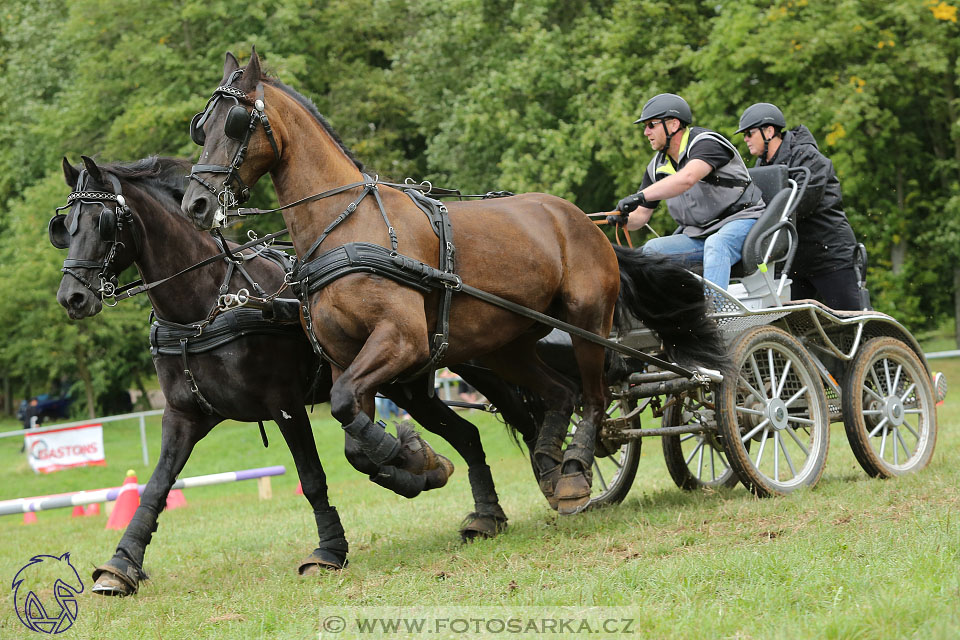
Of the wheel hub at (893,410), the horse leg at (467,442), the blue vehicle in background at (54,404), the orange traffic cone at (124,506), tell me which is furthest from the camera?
the blue vehicle in background at (54,404)

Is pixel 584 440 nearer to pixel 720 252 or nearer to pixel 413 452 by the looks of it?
pixel 413 452

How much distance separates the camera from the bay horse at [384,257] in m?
5.10

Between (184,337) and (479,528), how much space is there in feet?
6.83

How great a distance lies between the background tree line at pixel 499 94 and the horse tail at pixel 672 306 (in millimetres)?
12870

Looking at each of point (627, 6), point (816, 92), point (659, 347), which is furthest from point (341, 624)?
point (627, 6)

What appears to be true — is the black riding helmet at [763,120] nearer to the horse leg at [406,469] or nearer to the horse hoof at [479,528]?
the horse hoof at [479,528]

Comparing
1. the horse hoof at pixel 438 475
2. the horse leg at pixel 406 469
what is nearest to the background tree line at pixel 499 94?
the horse hoof at pixel 438 475

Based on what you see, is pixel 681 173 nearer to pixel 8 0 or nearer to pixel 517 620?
pixel 517 620

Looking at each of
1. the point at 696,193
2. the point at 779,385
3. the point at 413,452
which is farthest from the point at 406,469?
the point at 696,193

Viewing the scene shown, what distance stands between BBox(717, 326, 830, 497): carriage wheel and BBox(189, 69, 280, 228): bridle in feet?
10.2

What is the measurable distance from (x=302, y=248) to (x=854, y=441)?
155 inches

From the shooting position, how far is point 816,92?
18.9 meters

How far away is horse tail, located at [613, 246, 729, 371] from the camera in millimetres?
6555

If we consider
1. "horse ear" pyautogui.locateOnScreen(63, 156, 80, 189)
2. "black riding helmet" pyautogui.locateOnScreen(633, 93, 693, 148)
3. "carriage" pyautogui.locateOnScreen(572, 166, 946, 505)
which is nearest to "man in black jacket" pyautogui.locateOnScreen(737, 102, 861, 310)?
"carriage" pyautogui.locateOnScreen(572, 166, 946, 505)
